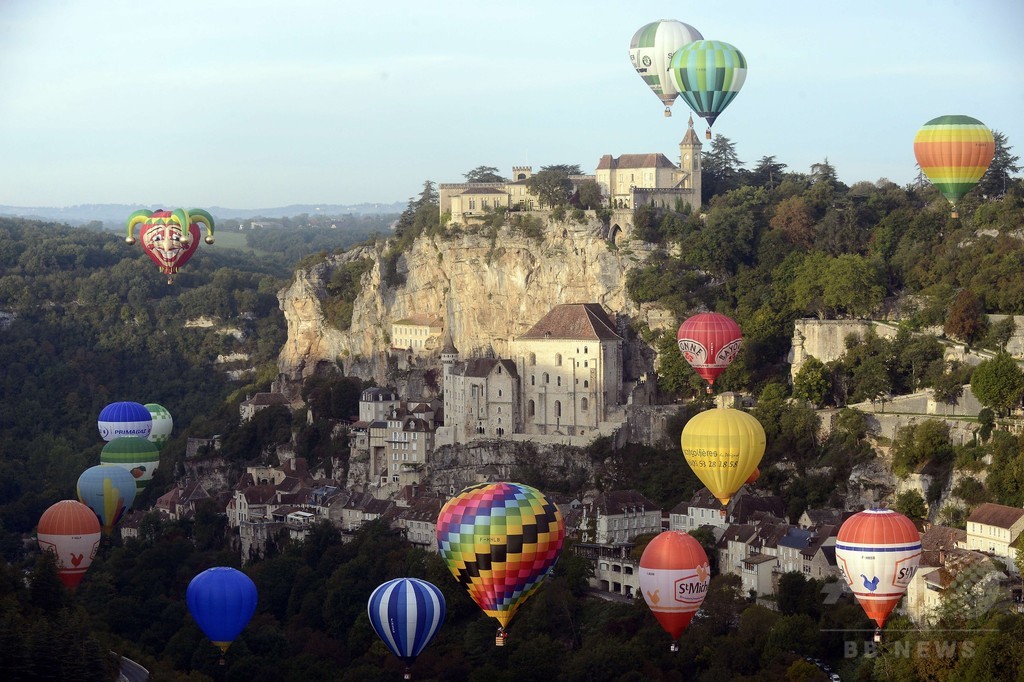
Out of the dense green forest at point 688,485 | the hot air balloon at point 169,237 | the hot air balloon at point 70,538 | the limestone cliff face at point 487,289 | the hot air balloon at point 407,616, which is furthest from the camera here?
the limestone cliff face at point 487,289

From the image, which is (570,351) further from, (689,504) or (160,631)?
(160,631)

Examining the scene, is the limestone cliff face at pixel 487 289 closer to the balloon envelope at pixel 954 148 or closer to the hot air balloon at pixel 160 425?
the hot air balloon at pixel 160 425

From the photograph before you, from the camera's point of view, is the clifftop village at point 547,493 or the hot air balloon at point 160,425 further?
the hot air balloon at point 160,425

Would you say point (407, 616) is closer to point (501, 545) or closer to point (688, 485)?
point (501, 545)

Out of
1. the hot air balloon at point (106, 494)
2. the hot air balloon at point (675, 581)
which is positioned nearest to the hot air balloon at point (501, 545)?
the hot air balloon at point (675, 581)

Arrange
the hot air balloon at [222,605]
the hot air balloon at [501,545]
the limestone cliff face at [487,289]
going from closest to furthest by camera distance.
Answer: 1. the hot air balloon at [501,545]
2. the hot air balloon at [222,605]
3. the limestone cliff face at [487,289]

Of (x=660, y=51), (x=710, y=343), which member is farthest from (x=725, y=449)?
(x=660, y=51)

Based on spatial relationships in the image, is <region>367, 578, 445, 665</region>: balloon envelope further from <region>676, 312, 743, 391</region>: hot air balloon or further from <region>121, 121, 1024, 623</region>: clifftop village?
<region>676, 312, 743, 391</region>: hot air balloon
